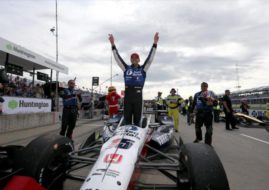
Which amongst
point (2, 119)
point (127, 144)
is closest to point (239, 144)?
point (127, 144)

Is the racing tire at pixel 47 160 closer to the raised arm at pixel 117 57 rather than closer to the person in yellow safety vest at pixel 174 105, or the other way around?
the raised arm at pixel 117 57

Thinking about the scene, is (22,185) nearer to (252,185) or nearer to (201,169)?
(201,169)

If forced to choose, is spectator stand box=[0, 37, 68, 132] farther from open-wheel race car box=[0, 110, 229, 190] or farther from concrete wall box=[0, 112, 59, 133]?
open-wheel race car box=[0, 110, 229, 190]

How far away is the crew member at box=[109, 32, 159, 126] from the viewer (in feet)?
15.0

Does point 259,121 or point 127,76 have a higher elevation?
point 127,76

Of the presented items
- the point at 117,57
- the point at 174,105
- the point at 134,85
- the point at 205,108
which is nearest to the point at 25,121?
the point at 174,105

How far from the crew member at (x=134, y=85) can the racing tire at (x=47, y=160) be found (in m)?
1.56

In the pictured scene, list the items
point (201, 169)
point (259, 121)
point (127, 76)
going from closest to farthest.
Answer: point (201, 169) < point (127, 76) < point (259, 121)

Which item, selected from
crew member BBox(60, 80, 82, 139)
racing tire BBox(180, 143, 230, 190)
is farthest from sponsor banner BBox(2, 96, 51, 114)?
racing tire BBox(180, 143, 230, 190)

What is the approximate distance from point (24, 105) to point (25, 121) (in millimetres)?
779

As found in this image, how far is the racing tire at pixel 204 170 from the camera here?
7.52 ft

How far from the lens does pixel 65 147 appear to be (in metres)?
3.19

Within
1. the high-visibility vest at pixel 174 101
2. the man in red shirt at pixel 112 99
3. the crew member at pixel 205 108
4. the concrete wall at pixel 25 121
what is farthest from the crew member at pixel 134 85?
the concrete wall at pixel 25 121

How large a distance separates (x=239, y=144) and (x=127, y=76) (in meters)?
4.45
